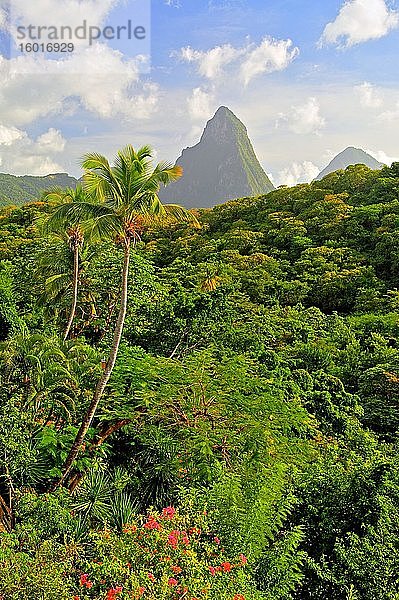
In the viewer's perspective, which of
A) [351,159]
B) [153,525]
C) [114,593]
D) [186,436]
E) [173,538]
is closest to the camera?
[114,593]

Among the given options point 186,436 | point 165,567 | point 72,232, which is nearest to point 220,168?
point 72,232

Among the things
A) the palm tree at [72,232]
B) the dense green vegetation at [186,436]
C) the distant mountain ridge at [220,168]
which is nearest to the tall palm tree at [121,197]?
the dense green vegetation at [186,436]

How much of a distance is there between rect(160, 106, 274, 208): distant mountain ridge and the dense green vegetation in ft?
352

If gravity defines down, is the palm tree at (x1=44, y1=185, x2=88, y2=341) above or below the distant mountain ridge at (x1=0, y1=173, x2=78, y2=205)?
below

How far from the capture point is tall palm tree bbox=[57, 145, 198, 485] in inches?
348

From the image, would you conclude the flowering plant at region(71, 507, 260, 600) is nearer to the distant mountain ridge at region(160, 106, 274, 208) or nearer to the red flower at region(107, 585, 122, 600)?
the red flower at region(107, 585, 122, 600)

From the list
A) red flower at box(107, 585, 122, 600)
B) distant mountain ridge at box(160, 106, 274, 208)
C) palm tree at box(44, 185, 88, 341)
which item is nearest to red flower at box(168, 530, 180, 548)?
red flower at box(107, 585, 122, 600)

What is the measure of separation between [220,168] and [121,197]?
12729cm

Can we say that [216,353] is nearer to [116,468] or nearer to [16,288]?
[116,468]

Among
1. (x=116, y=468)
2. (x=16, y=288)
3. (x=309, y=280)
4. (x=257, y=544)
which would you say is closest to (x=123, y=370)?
(x=116, y=468)

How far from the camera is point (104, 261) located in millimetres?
17297

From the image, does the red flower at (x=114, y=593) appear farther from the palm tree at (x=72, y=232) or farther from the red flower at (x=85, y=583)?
the palm tree at (x=72, y=232)

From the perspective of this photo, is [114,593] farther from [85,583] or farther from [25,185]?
[25,185]

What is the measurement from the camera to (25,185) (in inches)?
3698
